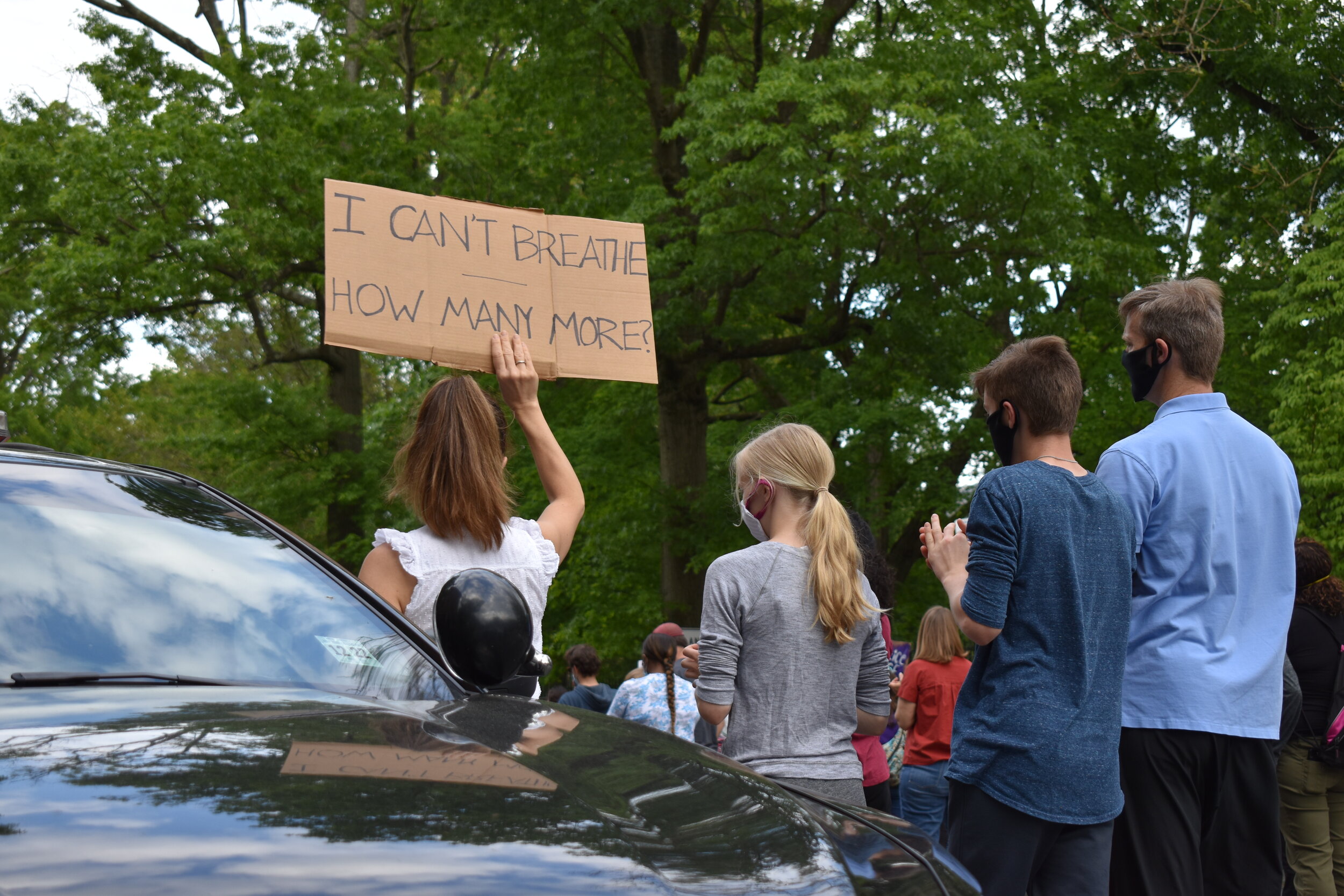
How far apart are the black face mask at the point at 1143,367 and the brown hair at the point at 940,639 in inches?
105

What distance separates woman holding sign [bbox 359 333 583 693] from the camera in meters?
3.12

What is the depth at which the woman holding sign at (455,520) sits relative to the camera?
10.2 ft

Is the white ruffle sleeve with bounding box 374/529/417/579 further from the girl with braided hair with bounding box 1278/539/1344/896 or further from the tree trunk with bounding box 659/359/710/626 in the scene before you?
the tree trunk with bounding box 659/359/710/626

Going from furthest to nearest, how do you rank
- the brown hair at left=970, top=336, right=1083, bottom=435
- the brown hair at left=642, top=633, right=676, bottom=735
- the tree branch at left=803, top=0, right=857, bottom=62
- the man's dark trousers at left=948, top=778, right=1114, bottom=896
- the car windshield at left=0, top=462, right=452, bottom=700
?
the tree branch at left=803, top=0, right=857, bottom=62 → the brown hair at left=642, top=633, right=676, bottom=735 → the brown hair at left=970, top=336, right=1083, bottom=435 → the man's dark trousers at left=948, top=778, right=1114, bottom=896 → the car windshield at left=0, top=462, right=452, bottom=700

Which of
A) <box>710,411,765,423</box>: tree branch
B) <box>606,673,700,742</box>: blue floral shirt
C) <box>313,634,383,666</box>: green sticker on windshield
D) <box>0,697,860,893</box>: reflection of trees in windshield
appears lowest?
<box>606,673,700,742</box>: blue floral shirt

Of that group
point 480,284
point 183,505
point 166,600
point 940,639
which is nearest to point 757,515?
point 480,284

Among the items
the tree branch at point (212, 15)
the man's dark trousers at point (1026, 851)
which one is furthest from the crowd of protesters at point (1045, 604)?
the tree branch at point (212, 15)

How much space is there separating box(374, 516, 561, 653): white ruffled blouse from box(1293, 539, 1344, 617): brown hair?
3.71m

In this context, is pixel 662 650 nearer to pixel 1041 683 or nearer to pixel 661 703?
pixel 661 703

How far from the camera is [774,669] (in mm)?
3266

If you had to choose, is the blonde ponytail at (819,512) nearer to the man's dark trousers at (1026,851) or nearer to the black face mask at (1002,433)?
the black face mask at (1002,433)

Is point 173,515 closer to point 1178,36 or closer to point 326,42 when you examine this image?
point 1178,36

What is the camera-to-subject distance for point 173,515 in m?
2.54

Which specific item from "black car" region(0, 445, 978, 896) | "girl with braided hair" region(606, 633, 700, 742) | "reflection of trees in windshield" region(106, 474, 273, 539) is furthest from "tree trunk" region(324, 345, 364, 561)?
"black car" region(0, 445, 978, 896)
